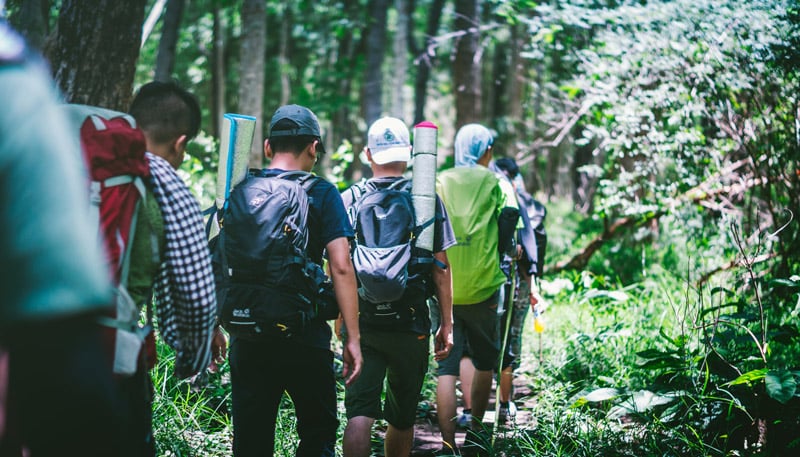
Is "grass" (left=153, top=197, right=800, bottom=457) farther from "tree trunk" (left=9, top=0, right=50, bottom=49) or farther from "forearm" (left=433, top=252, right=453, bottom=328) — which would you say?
"tree trunk" (left=9, top=0, right=50, bottom=49)

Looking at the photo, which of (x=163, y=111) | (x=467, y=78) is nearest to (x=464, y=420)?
(x=163, y=111)

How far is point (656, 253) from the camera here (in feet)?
→ 33.9

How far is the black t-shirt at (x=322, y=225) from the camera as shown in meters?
3.24

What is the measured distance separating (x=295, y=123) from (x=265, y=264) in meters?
0.77

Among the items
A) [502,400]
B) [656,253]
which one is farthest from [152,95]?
[656,253]

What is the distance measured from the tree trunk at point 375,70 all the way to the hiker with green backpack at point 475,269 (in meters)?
6.98

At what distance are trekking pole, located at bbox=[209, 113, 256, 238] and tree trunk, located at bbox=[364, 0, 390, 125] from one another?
815 centimetres

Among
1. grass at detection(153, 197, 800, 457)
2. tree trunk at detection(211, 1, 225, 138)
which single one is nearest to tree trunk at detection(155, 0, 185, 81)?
tree trunk at detection(211, 1, 225, 138)

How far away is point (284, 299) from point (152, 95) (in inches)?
40.3

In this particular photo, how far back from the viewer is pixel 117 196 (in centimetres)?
216

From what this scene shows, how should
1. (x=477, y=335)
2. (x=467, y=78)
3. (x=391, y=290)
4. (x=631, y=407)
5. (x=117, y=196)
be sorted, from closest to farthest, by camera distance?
(x=117, y=196) → (x=391, y=290) → (x=631, y=407) → (x=477, y=335) → (x=467, y=78)

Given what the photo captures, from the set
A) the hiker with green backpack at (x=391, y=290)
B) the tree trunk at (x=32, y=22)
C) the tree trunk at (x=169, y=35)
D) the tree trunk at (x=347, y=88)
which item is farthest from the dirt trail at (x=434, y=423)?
the tree trunk at (x=169, y=35)

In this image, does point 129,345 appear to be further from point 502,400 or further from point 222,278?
point 502,400

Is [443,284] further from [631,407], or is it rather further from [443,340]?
[631,407]
